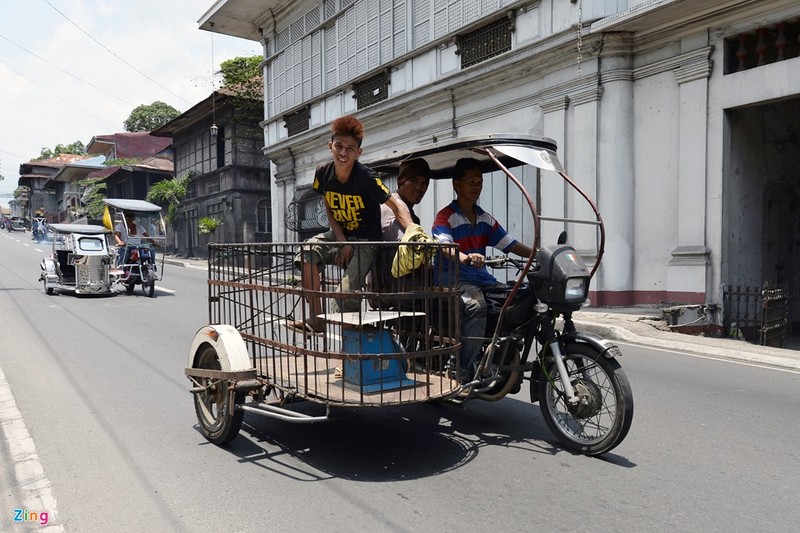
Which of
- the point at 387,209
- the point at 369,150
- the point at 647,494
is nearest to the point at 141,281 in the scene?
the point at 369,150

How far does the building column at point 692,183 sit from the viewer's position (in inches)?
412

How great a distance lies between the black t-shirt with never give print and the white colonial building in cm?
791

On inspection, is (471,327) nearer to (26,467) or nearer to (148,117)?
(26,467)

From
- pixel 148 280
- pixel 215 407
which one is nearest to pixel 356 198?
pixel 215 407

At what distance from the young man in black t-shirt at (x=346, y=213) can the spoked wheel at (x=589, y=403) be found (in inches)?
55.4

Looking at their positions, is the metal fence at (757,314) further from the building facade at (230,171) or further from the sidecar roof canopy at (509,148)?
the building facade at (230,171)

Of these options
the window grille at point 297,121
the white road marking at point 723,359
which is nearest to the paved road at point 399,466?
the white road marking at point 723,359

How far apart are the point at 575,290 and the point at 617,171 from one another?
8.52 m

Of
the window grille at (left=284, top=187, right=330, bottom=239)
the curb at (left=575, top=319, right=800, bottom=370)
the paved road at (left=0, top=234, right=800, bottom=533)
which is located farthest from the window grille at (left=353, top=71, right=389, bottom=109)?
the paved road at (left=0, top=234, right=800, bottom=533)

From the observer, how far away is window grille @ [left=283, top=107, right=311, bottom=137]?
21859mm

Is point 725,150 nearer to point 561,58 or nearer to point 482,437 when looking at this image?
point 561,58

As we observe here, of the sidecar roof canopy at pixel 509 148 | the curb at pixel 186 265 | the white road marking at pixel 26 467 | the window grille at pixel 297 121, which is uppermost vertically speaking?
the window grille at pixel 297 121

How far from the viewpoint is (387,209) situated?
479 cm

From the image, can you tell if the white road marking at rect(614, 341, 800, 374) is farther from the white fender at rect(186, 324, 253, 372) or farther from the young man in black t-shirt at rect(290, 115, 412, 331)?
the white fender at rect(186, 324, 253, 372)
